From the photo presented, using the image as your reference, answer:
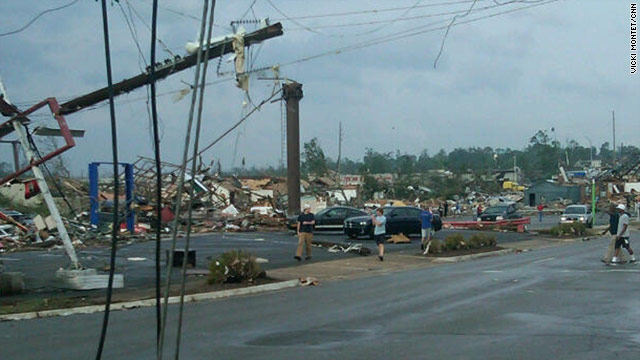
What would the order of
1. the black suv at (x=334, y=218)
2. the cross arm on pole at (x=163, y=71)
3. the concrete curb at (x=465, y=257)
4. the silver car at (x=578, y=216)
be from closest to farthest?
the cross arm on pole at (x=163, y=71) < the concrete curb at (x=465, y=257) < the black suv at (x=334, y=218) < the silver car at (x=578, y=216)

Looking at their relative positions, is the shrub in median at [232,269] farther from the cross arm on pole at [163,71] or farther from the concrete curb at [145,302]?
the cross arm on pole at [163,71]

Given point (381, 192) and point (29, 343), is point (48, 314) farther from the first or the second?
point (381, 192)

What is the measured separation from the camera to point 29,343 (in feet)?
35.5

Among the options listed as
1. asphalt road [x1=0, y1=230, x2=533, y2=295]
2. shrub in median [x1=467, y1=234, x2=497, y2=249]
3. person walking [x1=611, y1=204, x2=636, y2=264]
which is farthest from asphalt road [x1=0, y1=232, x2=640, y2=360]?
shrub in median [x1=467, y1=234, x2=497, y2=249]

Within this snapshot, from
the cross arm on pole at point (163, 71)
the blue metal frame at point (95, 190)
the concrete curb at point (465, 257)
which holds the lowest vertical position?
the concrete curb at point (465, 257)

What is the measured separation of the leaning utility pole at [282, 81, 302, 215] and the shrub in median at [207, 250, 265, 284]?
27.2 metres

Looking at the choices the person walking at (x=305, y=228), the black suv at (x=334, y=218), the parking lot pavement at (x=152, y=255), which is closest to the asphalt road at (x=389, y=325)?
the parking lot pavement at (x=152, y=255)

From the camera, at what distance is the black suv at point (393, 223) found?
1373 inches

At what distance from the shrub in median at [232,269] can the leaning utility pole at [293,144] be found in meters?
27.2

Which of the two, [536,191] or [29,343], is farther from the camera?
[536,191]

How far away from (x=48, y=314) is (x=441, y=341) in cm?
731

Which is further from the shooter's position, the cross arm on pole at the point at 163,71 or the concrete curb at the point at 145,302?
the cross arm on pole at the point at 163,71

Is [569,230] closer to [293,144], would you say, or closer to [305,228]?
[293,144]

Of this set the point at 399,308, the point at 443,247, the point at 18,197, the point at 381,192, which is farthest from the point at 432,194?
the point at 399,308
